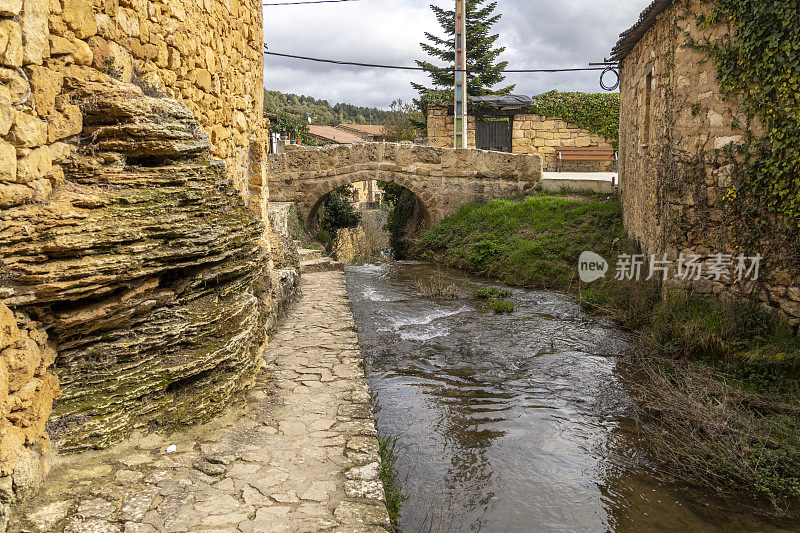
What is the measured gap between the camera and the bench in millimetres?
16859

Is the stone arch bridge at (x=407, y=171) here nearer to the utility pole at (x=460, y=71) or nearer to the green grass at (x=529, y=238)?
the green grass at (x=529, y=238)

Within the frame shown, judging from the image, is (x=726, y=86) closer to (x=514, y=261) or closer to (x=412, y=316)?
(x=412, y=316)

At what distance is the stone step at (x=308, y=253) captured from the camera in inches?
437

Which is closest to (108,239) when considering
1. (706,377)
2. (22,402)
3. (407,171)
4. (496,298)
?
(22,402)

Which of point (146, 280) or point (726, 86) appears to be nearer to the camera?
point (146, 280)

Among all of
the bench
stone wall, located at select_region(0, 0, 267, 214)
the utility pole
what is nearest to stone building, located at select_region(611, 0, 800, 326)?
stone wall, located at select_region(0, 0, 267, 214)

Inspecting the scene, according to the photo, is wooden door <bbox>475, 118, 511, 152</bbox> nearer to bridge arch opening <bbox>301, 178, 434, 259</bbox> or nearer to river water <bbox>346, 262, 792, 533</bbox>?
bridge arch opening <bbox>301, 178, 434, 259</bbox>

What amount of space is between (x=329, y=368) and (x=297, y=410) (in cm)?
93

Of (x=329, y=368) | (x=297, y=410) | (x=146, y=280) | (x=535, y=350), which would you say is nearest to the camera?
(x=146, y=280)

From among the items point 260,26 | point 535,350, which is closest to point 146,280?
point 260,26

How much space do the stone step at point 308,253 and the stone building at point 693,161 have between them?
239 inches

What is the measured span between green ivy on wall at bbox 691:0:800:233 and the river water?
2.32 m

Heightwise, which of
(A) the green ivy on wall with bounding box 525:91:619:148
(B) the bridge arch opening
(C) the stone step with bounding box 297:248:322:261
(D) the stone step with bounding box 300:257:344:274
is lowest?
(D) the stone step with bounding box 300:257:344:274

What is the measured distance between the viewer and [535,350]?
697cm
